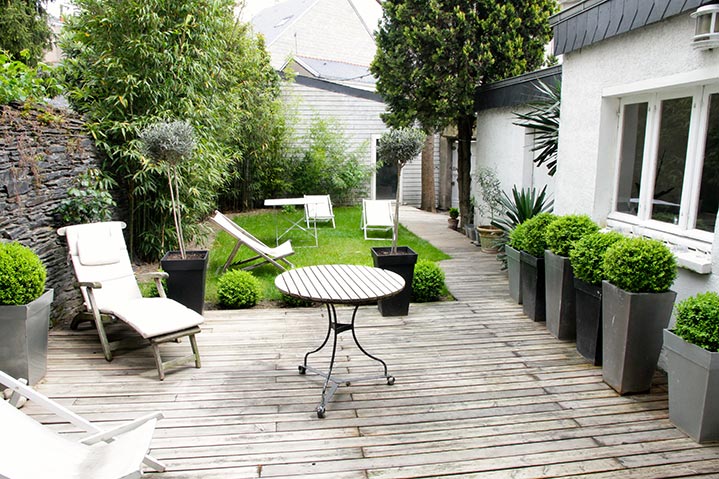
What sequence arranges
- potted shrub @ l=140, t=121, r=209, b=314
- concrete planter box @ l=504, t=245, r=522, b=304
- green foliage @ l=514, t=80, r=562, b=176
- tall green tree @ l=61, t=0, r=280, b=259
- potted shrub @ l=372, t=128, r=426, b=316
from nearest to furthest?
potted shrub @ l=140, t=121, r=209, b=314 → potted shrub @ l=372, t=128, r=426, b=316 → concrete planter box @ l=504, t=245, r=522, b=304 → tall green tree @ l=61, t=0, r=280, b=259 → green foliage @ l=514, t=80, r=562, b=176

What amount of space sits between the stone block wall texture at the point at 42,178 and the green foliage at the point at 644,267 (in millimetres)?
4405

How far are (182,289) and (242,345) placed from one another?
0.94 m

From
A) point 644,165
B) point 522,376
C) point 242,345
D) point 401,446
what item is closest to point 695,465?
point 522,376

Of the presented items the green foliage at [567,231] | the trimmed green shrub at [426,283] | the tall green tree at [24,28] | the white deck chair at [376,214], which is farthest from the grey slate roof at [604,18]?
the tall green tree at [24,28]

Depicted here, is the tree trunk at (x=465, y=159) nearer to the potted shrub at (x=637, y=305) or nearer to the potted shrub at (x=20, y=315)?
the potted shrub at (x=637, y=305)

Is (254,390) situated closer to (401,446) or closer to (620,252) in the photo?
(401,446)

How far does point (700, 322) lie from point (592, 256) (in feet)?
3.30

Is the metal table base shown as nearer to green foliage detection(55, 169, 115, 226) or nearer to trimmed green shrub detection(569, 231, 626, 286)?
trimmed green shrub detection(569, 231, 626, 286)

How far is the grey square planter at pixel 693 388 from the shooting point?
9.01ft

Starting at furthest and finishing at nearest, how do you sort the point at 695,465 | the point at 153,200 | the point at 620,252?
the point at 153,200
the point at 620,252
the point at 695,465

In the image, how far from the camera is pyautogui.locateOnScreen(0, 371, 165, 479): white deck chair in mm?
2068

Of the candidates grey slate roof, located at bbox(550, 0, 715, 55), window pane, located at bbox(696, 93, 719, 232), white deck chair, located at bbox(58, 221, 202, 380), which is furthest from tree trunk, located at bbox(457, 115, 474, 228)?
white deck chair, located at bbox(58, 221, 202, 380)

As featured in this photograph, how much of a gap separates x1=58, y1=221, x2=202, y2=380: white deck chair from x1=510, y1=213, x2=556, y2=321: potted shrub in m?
2.97

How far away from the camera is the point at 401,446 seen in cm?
281
